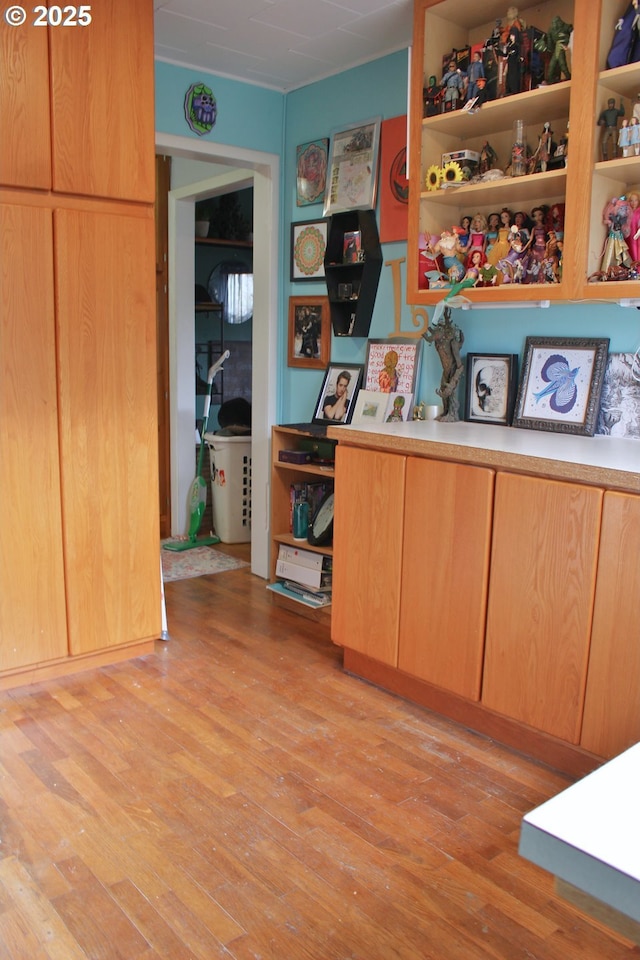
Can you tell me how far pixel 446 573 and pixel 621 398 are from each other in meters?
0.84

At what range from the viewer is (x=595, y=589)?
221 centimetres

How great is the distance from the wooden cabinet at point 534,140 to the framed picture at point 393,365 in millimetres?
406

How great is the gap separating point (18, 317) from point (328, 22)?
169cm

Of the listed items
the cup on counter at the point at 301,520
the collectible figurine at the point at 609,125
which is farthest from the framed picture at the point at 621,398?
the cup on counter at the point at 301,520

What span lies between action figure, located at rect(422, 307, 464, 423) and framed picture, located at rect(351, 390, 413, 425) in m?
0.29

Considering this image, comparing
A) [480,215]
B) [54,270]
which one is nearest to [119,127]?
[54,270]

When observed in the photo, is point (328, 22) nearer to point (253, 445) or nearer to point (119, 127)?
point (119, 127)

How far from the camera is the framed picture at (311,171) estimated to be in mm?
3848

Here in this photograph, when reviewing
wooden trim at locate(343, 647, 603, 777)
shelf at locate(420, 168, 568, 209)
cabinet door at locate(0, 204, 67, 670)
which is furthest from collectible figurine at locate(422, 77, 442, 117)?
wooden trim at locate(343, 647, 603, 777)

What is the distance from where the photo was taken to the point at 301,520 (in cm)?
384

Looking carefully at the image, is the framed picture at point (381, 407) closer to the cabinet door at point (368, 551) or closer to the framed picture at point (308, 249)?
the cabinet door at point (368, 551)

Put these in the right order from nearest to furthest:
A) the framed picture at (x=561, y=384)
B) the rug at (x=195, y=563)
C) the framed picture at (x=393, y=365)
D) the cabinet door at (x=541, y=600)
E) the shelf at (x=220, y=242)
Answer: the cabinet door at (x=541, y=600) → the framed picture at (x=561, y=384) → the framed picture at (x=393, y=365) → the rug at (x=195, y=563) → the shelf at (x=220, y=242)

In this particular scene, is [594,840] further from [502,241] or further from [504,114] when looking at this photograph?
[504,114]

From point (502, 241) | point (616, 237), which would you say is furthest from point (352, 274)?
point (616, 237)
